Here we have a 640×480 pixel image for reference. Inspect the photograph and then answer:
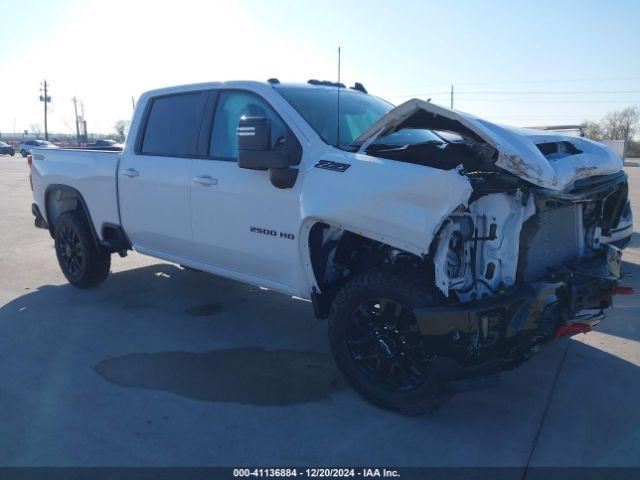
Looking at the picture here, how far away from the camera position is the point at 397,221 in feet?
A: 10.5

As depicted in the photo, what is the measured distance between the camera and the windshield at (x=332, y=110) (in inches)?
160

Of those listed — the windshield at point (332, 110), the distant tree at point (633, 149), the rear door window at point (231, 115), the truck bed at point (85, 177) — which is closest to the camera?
the windshield at point (332, 110)

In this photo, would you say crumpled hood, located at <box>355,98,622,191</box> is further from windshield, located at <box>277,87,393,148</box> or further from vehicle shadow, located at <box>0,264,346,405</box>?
vehicle shadow, located at <box>0,264,346,405</box>

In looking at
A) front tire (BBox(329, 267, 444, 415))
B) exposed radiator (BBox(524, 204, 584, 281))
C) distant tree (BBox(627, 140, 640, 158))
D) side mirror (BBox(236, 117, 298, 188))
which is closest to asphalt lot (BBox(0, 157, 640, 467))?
front tire (BBox(329, 267, 444, 415))

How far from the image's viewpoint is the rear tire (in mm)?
5906

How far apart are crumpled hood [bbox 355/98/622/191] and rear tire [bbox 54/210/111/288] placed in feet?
11.7

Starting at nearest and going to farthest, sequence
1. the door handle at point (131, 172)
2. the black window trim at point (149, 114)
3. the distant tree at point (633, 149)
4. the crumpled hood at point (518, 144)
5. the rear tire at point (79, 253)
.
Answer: the crumpled hood at point (518, 144), the black window trim at point (149, 114), the door handle at point (131, 172), the rear tire at point (79, 253), the distant tree at point (633, 149)

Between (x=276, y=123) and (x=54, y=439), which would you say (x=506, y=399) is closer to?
(x=276, y=123)

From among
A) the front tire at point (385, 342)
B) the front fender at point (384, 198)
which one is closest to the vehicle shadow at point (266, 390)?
the front tire at point (385, 342)

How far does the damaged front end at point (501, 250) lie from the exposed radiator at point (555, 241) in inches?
0.5

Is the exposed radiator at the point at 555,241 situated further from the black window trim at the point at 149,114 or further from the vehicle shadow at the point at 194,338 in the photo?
the black window trim at the point at 149,114

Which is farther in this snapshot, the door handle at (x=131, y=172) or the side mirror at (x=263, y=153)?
the door handle at (x=131, y=172)

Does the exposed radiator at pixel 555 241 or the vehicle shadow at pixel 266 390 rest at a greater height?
the exposed radiator at pixel 555 241

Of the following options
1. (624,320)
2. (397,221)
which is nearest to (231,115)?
(397,221)
